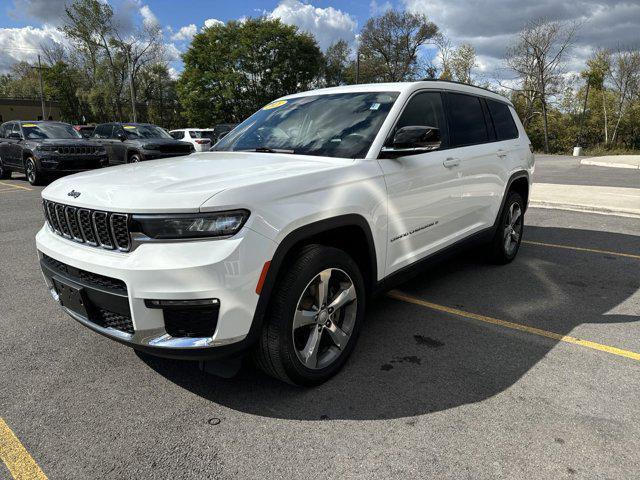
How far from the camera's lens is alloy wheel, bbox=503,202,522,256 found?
537 cm

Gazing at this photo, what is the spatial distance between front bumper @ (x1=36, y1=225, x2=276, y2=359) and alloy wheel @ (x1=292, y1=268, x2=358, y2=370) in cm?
42

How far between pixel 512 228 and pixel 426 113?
2.33 m

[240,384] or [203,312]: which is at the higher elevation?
[203,312]

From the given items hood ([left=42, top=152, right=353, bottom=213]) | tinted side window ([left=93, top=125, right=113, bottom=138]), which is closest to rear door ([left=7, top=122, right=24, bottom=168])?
tinted side window ([left=93, top=125, right=113, bottom=138])

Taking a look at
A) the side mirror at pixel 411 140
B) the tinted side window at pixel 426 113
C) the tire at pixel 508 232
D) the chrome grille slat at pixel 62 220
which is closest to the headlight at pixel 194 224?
the chrome grille slat at pixel 62 220

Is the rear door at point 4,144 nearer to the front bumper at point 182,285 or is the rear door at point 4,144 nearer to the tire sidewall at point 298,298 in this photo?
the front bumper at point 182,285

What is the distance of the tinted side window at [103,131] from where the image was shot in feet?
52.8

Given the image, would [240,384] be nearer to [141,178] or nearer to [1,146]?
[141,178]

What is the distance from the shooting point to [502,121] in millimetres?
5238

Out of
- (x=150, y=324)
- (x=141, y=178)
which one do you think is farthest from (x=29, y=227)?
(x=150, y=324)

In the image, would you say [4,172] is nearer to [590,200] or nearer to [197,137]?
[197,137]

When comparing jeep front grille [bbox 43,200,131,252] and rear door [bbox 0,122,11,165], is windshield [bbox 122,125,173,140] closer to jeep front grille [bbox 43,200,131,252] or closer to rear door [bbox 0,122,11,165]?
rear door [bbox 0,122,11,165]

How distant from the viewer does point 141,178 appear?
9.04 feet

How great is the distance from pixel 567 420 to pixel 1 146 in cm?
1690
